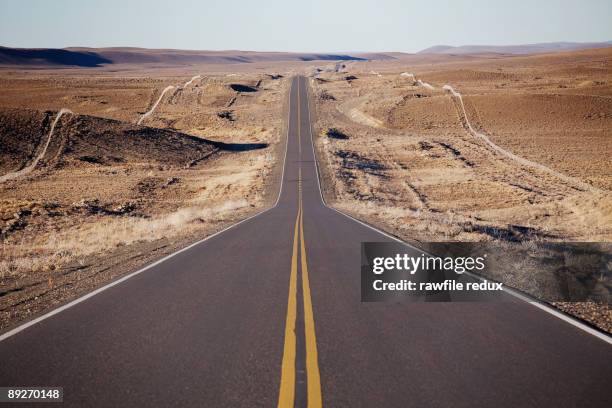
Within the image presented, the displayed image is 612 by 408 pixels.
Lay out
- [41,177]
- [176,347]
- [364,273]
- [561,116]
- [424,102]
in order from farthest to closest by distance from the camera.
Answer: [424,102] < [561,116] < [41,177] < [364,273] < [176,347]

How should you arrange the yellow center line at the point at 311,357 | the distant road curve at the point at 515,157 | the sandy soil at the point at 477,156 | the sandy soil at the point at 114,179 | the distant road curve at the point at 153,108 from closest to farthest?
1. the yellow center line at the point at 311,357
2. the sandy soil at the point at 114,179
3. the sandy soil at the point at 477,156
4. the distant road curve at the point at 515,157
5. the distant road curve at the point at 153,108

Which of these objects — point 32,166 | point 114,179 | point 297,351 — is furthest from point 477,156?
point 297,351

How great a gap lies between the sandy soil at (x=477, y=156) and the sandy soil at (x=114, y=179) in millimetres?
8500

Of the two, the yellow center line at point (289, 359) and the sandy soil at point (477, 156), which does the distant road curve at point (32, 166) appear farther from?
the yellow center line at point (289, 359)

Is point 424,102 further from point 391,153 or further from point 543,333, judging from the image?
point 543,333

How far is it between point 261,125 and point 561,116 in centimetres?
4703

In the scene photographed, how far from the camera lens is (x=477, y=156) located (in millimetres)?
50375

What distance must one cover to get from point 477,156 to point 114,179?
39009mm

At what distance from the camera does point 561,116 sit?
67375 millimetres

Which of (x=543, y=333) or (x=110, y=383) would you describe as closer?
(x=110, y=383)

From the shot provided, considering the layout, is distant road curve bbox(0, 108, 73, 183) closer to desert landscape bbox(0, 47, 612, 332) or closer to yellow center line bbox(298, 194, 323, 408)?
desert landscape bbox(0, 47, 612, 332)

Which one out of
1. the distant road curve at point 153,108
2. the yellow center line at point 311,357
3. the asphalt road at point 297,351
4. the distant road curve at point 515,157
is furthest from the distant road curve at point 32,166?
the distant road curve at point 515,157

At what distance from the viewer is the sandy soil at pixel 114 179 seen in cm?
1252

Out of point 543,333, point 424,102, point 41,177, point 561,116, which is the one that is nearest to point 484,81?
point 424,102
